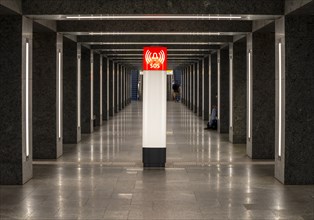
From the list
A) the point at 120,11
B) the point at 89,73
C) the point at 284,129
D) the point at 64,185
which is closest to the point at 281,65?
the point at 284,129

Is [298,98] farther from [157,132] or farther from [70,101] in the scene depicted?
[70,101]

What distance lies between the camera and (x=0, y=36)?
12227 mm

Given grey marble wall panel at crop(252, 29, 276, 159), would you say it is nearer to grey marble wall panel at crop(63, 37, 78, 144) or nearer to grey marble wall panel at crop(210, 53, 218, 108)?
grey marble wall panel at crop(63, 37, 78, 144)

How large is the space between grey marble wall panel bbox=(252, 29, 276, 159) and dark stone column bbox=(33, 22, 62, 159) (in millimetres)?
5448

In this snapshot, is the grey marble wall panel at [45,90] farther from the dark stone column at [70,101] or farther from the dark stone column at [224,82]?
the dark stone column at [224,82]

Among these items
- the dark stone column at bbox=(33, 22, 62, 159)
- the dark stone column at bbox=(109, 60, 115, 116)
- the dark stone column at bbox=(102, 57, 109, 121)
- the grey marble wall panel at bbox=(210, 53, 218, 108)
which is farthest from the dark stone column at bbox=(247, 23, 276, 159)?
the dark stone column at bbox=(109, 60, 115, 116)

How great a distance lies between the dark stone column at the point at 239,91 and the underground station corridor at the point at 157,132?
2.15 ft

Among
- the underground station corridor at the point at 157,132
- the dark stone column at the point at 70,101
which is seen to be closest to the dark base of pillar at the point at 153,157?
the underground station corridor at the point at 157,132

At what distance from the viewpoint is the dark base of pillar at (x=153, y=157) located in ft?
48.2

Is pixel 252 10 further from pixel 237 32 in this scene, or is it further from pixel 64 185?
pixel 64 185

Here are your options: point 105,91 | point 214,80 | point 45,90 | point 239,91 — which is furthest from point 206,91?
point 45,90

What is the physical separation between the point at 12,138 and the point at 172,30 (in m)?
5.65

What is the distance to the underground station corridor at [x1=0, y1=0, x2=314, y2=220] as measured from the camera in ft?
33.7

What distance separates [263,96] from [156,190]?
6.23 metres
